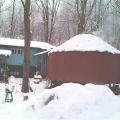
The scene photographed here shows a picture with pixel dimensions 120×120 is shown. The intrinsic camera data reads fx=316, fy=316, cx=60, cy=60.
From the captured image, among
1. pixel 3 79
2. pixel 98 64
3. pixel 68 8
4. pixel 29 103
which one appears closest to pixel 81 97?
pixel 29 103

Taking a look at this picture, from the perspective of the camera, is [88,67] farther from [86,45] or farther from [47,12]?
[47,12]

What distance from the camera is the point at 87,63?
62.4 feet

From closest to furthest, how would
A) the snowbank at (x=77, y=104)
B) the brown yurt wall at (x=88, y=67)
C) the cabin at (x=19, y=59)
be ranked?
1. the snowbank at (x=77, y=104)
2. the brown yurt wall at (x=88, y=67)
3. the cabin at (x=19, y=59)

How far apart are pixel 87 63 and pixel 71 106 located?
1047 centimetres

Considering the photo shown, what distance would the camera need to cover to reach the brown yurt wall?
18984mm

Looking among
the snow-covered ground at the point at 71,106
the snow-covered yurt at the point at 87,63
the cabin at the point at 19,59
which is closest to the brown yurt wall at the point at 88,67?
the snow-covered yurt at the point at 87,63

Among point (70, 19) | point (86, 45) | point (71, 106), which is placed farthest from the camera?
point (70, 19)

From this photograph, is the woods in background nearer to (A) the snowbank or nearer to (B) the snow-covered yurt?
(B) the snow-covered yurt

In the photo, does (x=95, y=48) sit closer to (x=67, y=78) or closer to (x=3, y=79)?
(x=67, y=78)

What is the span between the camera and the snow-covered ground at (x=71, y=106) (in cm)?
843

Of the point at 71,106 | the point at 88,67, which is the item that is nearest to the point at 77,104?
the point at 71,106

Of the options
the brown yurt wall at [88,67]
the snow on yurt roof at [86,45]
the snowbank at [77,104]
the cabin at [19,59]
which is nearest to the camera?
the snowbank at [77,104]

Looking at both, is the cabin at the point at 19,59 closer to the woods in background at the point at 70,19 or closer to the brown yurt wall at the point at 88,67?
the woods in background at the point at 70,19

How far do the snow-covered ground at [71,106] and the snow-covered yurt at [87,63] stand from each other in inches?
353
